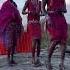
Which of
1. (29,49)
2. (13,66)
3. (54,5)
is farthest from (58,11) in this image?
(29,49)

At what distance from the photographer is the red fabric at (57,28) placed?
7852mm

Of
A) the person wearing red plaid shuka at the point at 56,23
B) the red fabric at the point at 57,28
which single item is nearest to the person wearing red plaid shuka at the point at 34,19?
the person wearing red plaid shuka at the point at 56,23

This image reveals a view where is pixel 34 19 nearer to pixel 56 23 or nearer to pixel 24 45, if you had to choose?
pixel 56 23

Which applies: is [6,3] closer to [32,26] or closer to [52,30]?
[32,26]

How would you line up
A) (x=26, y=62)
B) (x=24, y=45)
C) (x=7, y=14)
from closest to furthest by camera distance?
(x=7, y=14) < (x=26, y=62) < (x=24, y=45)

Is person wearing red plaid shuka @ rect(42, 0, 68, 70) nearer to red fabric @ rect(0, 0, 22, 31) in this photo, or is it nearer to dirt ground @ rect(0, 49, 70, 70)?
dirt ground @ rect(0, 49, 70, 70)

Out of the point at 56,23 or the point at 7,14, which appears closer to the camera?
the point at 56,23

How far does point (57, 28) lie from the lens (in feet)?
25.8

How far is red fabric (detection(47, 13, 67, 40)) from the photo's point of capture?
25.8 feet

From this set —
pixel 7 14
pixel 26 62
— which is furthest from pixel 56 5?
pixel 26 62

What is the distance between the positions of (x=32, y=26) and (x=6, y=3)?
2.50ft

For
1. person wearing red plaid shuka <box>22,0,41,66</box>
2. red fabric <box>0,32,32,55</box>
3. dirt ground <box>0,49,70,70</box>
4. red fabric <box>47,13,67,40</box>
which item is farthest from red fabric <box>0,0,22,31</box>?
red fabric <box>0,32,32,55</box>

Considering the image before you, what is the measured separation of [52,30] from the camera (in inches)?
310

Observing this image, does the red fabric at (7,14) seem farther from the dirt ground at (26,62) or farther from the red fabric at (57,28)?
the red fabric at (57,28)
